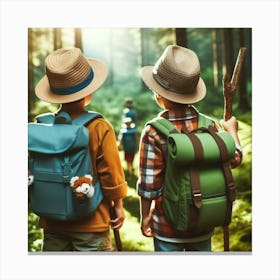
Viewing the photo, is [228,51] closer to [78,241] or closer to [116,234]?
[116,234]

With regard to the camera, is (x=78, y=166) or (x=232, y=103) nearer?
(x=78, y=166)

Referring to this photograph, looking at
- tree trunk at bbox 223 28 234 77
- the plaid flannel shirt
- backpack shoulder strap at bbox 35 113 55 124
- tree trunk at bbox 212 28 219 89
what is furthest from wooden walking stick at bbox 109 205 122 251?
tree trunk at bbox 223 28 234 77

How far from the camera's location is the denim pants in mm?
3699

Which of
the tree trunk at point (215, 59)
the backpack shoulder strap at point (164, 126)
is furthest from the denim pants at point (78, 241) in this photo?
the tree trunk at point (215, 59)

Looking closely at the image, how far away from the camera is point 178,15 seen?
13.9ft

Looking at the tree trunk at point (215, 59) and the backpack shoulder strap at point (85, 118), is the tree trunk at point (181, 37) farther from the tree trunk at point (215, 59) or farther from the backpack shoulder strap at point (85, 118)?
the backpack shoulder strap at point (85, 118)

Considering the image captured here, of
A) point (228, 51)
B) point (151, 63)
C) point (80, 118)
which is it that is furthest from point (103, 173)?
point (228, 51)

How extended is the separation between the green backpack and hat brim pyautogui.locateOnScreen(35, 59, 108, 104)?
520mm

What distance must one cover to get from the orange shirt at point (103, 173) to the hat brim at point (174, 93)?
1.42 feet

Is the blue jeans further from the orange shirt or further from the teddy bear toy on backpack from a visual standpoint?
the teddy bear toy on backpack

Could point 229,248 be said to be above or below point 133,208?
below
